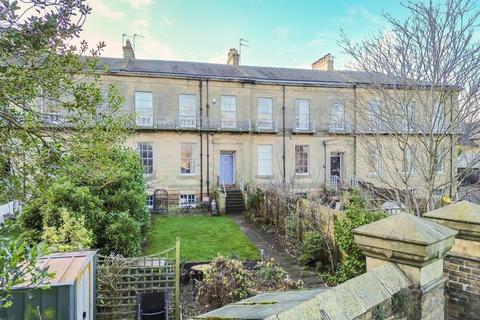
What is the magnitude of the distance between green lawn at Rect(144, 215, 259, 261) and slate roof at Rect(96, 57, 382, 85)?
9070 millimetres

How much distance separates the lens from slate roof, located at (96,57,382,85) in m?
18.6

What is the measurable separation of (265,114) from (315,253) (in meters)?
13.1

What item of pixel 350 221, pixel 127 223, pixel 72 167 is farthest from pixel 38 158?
pixel 350 221

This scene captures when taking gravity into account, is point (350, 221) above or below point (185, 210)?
above

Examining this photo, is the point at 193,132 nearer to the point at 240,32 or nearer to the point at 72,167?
the point at 240,32

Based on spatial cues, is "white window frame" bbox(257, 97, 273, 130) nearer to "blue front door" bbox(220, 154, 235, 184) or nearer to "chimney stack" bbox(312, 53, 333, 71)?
"blue front door" bbox(220, 154, 235, 184)

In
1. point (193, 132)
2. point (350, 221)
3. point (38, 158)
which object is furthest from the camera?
point (193, 132)

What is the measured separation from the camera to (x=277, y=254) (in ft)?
32.4

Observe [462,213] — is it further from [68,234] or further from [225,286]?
[68,234]

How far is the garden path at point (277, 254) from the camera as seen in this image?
7.76 meters

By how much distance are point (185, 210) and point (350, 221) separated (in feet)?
38.2

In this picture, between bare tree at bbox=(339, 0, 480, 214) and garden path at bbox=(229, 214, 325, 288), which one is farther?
garden path at bbox=(229, 214, 325, 288)

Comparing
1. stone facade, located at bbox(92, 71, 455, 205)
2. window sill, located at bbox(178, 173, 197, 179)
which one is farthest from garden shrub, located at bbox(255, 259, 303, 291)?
window sill, located at bbox(178, 173, 197, 179)

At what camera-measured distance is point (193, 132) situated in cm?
1883
